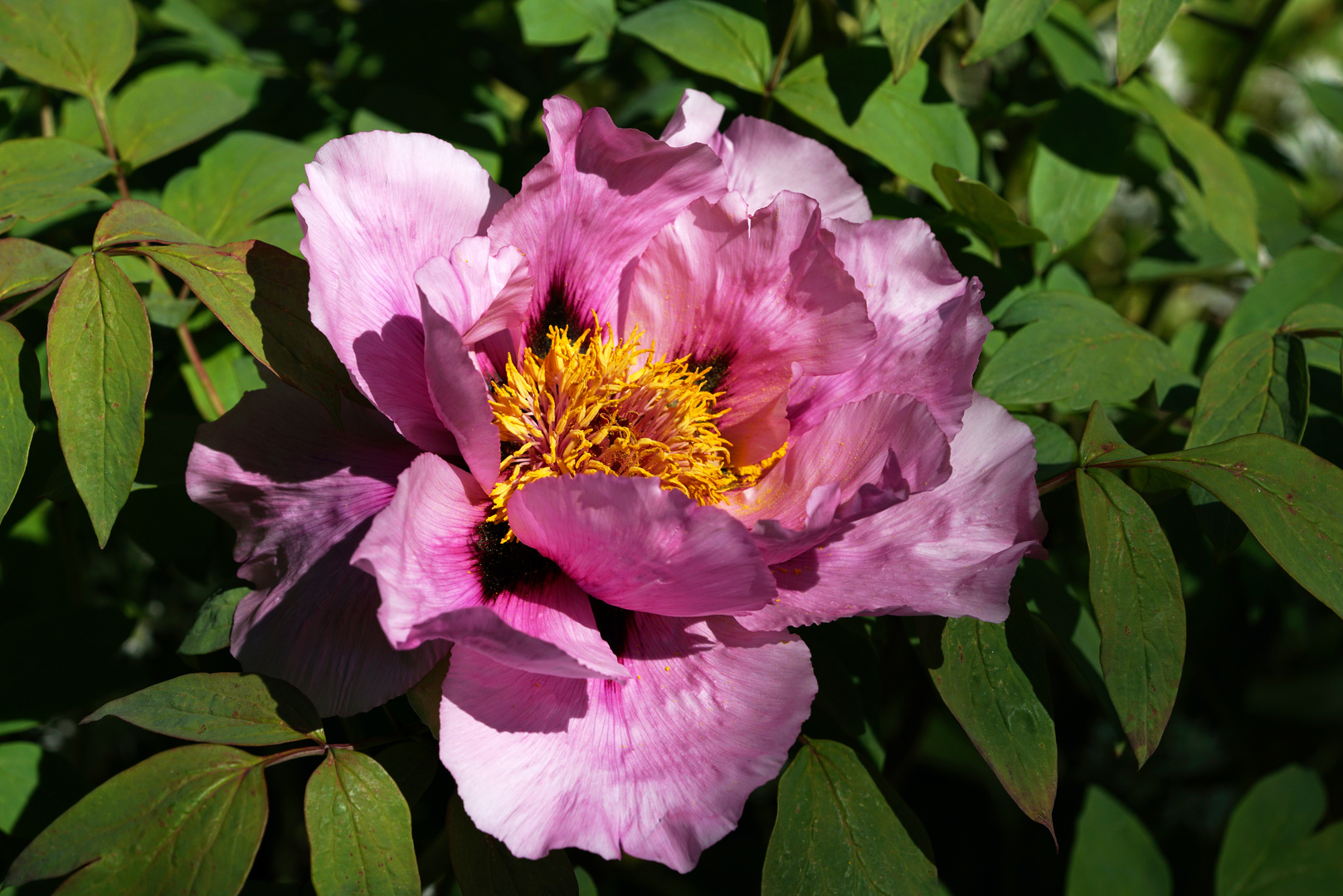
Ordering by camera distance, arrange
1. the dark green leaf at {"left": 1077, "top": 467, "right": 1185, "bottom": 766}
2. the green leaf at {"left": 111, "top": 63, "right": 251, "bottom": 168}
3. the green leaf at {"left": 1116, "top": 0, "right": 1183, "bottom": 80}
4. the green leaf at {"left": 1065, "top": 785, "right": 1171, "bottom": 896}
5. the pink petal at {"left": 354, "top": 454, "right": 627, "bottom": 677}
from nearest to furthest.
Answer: the pink petal at {"left": 354, "top": 454, "right": 627, "bottom": 677} < the dark green leaf at {"left": 1077, "top": 467, "right": 1185, "bottom": 766} < the green leaf at {"left": 1116, "top": 0, "right": 1183, "bottom": 80} < the green leaf at {"left": 111, "top": 63, "right": 251, "bottom": 168} < the green leaf at {"left": 1065, "top": 785, "right": 1171, "bottom": 896}

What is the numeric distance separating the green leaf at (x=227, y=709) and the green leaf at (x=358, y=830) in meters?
0.04

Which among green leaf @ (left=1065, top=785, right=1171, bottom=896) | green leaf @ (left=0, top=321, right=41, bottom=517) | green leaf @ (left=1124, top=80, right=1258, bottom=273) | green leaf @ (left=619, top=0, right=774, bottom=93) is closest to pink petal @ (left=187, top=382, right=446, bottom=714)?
green leaf @ (left=0, top=321, right=41, bottom=517)

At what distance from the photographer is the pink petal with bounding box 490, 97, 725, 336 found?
0.76 metres

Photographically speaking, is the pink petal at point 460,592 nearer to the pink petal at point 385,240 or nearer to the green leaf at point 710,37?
the pink petal at point 385,240

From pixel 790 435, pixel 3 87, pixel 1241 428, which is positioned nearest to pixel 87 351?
pixel 790 435

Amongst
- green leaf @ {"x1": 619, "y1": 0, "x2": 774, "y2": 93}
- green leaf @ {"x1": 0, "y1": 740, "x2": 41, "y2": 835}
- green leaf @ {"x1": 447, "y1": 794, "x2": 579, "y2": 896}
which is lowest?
green leaf @ {"x1": 0, "y1": 740, "x2": 41, "y2": 835}

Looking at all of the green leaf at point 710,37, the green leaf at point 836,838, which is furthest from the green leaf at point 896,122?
the green leaf at point 836,838

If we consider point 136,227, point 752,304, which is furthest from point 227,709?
point 752,304

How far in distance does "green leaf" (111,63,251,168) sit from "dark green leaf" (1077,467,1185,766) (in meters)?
0.95

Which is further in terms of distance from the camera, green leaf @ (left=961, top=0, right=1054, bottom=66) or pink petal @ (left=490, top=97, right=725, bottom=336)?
green leaf @ (left=961, top=0, right=1054, bottom=66)

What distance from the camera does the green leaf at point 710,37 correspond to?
101 cm

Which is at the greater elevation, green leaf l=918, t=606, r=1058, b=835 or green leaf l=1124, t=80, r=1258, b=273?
green leaf l=1124, t=80, r=1258, b=273

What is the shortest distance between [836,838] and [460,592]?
1.12ft

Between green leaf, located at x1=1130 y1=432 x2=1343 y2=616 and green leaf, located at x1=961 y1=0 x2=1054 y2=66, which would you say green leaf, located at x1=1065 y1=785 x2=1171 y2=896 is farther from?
green leaf, located at x1=961 y1=0 x2=1054 y2=66
